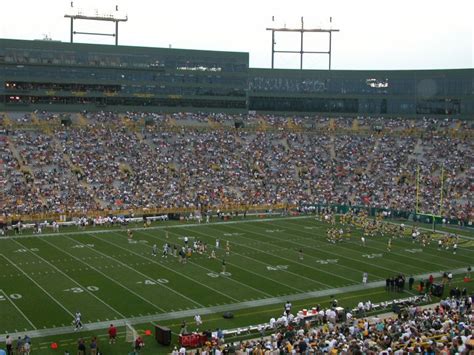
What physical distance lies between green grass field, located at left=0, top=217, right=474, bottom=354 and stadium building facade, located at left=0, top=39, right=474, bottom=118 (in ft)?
83.4

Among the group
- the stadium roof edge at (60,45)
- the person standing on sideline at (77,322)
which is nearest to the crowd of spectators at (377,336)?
the person standing on sideline at (77,322)

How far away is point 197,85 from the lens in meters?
68.0

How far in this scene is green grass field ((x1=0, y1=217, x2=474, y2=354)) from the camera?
22.9 meters

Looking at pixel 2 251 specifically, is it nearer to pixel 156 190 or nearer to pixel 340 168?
pixel 156 190

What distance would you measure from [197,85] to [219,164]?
601 inches

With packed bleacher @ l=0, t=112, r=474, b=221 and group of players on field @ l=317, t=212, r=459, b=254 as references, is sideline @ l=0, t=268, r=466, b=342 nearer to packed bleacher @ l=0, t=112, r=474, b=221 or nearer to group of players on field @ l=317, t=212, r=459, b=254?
group of players on field @ l=317, t=212, r=459, b=254

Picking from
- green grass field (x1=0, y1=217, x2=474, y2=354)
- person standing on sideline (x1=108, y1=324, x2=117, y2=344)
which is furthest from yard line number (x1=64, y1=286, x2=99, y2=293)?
person standing on sideline (x1=108, y1=324, x2=117, y2=344)

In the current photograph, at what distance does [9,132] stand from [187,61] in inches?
831

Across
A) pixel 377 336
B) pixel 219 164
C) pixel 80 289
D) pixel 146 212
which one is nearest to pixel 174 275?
pixel 80 289

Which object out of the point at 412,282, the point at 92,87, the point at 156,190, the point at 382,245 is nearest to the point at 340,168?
the point at 156,190

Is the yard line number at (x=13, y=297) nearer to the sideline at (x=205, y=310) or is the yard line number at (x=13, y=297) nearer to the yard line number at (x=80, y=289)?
the yard line number at (x=80, y=289)

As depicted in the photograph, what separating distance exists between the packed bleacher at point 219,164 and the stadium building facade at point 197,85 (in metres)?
2.12

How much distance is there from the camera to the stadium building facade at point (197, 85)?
60.8 meters

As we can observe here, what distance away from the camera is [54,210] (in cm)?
4400
